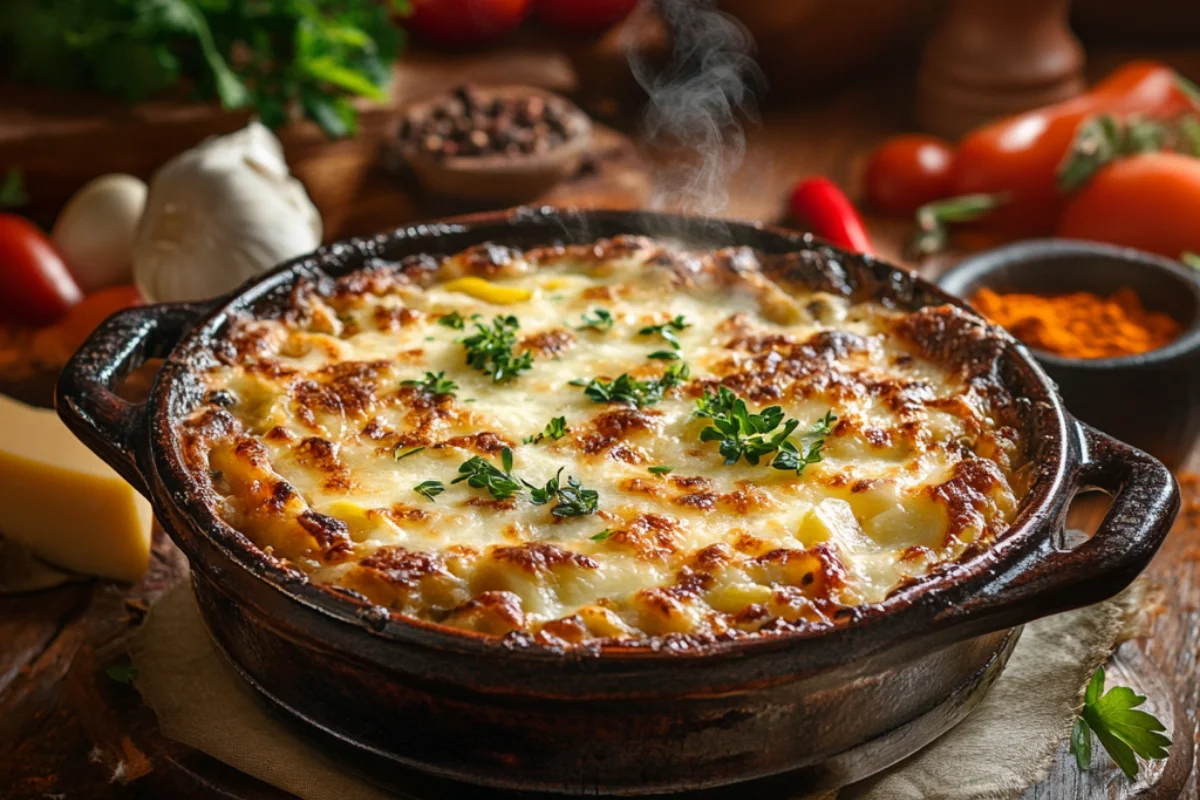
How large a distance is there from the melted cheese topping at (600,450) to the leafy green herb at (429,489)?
1 centimetres

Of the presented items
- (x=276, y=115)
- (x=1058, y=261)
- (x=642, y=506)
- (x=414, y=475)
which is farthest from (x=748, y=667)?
(x=276, y=115)

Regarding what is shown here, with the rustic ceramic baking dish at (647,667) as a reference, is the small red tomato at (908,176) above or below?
below

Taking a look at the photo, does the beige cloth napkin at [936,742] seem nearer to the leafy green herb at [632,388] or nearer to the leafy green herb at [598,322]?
the leafy green herb at [632,388]

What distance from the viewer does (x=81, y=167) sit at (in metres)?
5.11

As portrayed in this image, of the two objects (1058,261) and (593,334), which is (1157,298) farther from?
(593,334)

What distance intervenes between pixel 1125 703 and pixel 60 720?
7.43 feet

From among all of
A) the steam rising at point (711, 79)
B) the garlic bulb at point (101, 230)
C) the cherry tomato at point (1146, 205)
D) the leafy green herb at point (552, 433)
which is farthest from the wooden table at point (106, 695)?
the steam rising at point (711, 79)

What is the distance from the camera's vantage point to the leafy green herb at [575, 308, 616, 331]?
121 inches

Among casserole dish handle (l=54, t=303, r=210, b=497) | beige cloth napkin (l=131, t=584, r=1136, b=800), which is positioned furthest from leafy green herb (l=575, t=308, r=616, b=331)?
beige cloth napkin (l=131, t=584, r=1136, b=800)

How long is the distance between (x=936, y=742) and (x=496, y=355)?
1238 millimetres

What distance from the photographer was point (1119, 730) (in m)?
2.52

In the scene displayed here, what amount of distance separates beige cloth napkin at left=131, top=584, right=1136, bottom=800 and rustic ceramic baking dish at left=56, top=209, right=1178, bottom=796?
0.25ft

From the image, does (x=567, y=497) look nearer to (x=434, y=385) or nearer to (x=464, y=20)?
(x=434, y=385)

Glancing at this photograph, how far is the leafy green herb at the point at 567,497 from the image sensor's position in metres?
2.38
